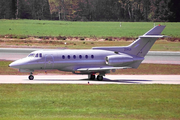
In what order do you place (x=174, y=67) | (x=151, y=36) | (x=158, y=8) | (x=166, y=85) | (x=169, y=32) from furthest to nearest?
(x=158, y=8), (x=169, y=32), (x=174, y=67), (x=151, y=36), (x=166, y=85)

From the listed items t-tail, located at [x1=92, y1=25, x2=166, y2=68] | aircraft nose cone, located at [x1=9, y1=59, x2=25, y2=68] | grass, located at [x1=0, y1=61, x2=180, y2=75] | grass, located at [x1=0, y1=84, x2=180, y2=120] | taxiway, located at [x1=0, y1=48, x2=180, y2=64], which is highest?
t-tail, located at [x1=92, y1=25, x2=166, y2=68]

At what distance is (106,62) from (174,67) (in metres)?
13.0

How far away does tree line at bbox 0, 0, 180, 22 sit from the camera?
12450 centimetres

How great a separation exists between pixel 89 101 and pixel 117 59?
12510 millimetres

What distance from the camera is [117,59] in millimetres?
34531

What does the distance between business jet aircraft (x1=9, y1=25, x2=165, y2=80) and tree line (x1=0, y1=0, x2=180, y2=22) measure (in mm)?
87783

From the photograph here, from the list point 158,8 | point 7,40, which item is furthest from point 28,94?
point 158,8

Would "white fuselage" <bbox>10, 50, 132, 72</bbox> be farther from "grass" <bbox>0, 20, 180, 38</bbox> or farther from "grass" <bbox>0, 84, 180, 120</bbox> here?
"grass" <bbox>0, 20, 180, 38</bbox>

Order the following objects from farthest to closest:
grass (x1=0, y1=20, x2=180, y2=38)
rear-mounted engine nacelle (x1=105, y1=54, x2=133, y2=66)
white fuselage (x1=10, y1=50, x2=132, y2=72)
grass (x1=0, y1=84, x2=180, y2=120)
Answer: grass (x1=0, y1=20, x2=180, y2=38), rear-mounted engine nacelle (x1=105, y1=54, x2=133, y2=66), white fuselage (x1=10, y1=50, x2=132, y2=72), grass (x1=0, y1=84, x2=180, y2=120)

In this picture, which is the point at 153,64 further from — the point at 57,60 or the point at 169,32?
the point at 169,32

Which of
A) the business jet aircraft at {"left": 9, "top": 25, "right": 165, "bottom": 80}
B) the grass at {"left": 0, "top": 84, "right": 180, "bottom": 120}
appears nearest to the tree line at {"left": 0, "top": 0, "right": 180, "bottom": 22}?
the business jet aircraft at {"left": 9, "top": 25, "right": 165, "bottom": 80}

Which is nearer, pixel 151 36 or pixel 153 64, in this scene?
pixel 151 36

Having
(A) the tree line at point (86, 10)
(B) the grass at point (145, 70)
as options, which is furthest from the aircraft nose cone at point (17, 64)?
(A) the tree line at point (86, 10)

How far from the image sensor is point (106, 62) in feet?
114
